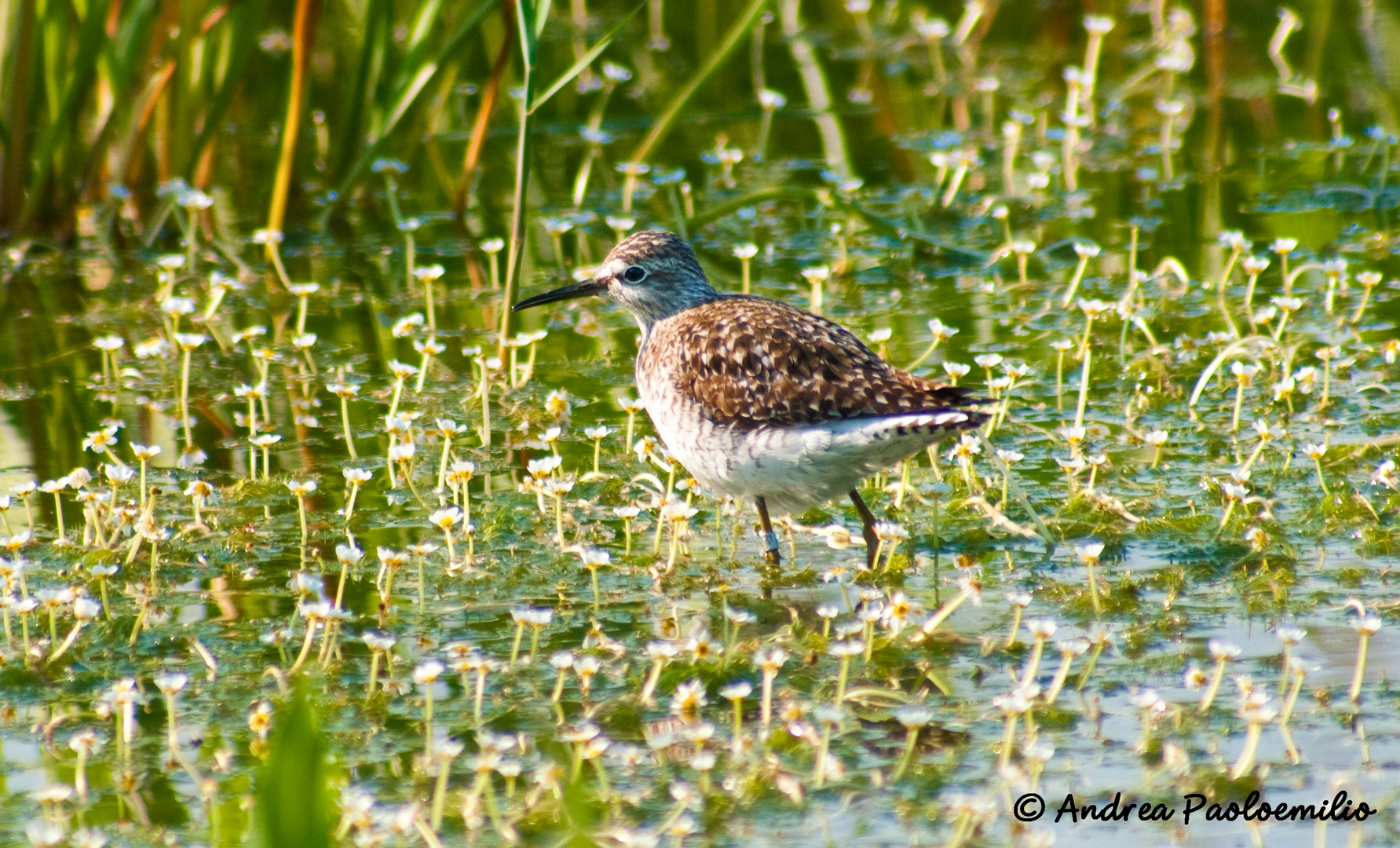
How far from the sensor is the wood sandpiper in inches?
236

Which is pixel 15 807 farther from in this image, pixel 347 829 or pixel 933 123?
pixel 933 123

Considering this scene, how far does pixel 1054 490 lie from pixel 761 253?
12.3 feet

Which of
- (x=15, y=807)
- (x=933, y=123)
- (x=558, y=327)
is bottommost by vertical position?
(x=15, y=807)

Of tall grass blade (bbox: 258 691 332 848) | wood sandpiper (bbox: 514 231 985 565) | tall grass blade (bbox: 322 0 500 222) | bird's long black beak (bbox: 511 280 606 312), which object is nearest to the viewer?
tall grass blade (bbox: 258 691 332 848)

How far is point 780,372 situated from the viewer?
20.7ft

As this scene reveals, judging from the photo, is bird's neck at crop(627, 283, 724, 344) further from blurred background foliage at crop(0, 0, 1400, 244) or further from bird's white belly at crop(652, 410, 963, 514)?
blurred background foliage at crop(0, 0, 1400, 244)

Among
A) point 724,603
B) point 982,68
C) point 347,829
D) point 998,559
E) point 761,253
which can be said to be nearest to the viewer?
point 347,829

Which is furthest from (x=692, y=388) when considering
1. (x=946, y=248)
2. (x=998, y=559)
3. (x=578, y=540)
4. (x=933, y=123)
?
(x=933, y=123)

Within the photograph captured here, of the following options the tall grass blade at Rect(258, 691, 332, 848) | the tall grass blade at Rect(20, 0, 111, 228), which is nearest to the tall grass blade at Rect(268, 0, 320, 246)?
the tall grass blade at Rect(20, 0, 111, 228)

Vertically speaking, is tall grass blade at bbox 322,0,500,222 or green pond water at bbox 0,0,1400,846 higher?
tall grass blade at bbox 322,0,500,222

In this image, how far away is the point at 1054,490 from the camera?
23.2 feet

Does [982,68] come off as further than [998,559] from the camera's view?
Yes

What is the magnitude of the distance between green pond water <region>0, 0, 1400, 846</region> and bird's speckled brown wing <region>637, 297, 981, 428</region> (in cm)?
46

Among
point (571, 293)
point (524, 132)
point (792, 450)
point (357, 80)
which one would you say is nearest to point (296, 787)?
point (792, 450)
